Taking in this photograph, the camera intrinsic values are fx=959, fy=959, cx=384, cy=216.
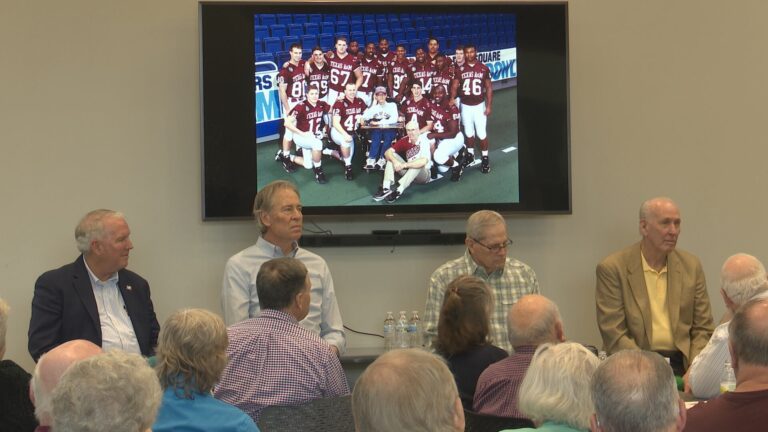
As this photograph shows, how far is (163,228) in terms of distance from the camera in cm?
534

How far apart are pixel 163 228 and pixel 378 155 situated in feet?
4.14

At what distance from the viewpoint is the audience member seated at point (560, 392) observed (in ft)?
8.71

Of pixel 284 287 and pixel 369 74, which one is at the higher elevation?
pixel 369 74

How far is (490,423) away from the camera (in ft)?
9.75

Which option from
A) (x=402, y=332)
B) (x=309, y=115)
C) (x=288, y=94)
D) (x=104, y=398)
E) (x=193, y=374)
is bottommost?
(x=402, y=332)

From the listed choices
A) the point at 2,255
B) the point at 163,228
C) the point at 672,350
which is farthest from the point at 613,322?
the point at 2,255

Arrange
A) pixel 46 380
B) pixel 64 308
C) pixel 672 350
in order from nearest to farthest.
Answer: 1. pixel 46 380
2. pixel 64 308
3. pixel 672 350

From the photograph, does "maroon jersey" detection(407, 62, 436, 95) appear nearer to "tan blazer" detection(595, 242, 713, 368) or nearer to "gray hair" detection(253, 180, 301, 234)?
"gray hair" detection(253, 180, 301, 234)

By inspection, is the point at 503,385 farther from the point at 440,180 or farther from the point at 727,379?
the point at 440,180

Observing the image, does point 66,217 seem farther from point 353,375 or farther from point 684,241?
point 684,241

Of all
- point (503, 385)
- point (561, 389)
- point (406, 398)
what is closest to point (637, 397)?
point (561, 389)

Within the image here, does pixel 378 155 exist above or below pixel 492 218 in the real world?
above

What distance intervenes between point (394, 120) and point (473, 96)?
46 cm

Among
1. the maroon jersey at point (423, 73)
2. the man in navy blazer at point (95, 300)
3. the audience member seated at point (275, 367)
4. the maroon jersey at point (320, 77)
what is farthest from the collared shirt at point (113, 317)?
the maroon jersey at point (423, 73)
